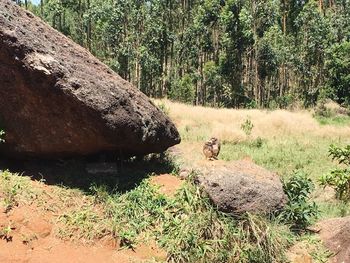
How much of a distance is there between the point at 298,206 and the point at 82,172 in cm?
350

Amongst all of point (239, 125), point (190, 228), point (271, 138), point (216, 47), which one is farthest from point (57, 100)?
point (216, 47)

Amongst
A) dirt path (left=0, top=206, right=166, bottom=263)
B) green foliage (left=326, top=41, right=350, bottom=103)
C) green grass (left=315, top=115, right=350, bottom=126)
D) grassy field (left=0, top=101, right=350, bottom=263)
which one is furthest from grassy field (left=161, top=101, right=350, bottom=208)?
green foliage (left=326, top=41, right=350, bottom=103)

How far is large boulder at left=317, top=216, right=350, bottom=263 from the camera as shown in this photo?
6434 mm

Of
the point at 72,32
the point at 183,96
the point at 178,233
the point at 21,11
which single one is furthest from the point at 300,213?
the point at 72,32

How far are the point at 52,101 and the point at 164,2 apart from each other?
36.1 meters

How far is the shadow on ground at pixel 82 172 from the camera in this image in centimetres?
761

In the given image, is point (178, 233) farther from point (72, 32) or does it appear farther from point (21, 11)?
point (72, 32)

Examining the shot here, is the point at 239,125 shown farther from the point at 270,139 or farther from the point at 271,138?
the point at 270,139

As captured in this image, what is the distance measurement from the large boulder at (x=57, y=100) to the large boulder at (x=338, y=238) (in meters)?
3.18

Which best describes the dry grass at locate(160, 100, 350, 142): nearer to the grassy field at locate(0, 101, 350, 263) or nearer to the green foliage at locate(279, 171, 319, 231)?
the grassy field at locate(0, 101, 350, 263)

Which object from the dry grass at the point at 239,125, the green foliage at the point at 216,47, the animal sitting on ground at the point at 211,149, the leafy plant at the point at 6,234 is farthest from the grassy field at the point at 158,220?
the green foliage at the point at 216,47

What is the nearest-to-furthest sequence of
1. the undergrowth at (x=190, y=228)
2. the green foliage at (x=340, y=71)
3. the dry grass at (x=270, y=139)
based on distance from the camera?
the undergrowth at (x=190, y=228) → the dry grass at (x=270, y=139) → the green foliage at (x=340, y=71)

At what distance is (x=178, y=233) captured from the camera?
262 inches

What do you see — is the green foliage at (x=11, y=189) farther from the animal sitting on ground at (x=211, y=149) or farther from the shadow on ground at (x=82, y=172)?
the animal sitting on ground at (x=211, y=149)
